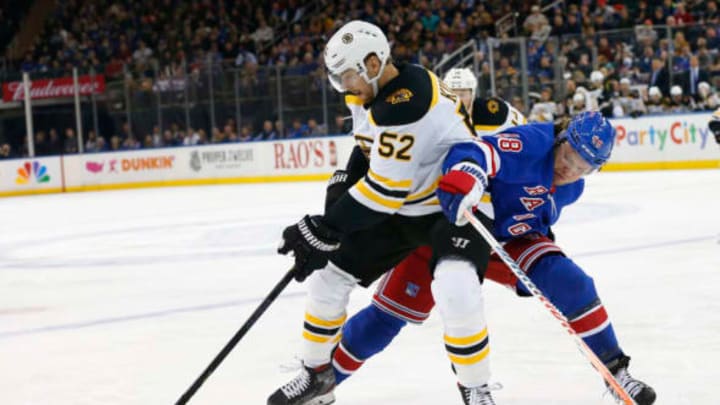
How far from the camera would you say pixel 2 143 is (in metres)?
20.9

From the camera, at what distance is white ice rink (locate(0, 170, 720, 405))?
12.0 feet

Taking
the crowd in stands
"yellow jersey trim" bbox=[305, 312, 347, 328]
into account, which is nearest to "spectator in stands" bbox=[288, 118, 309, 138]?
the crowd in stands

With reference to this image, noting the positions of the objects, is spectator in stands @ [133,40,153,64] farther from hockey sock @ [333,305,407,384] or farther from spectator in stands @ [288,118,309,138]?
hockey sock @ [333,305,407,384]

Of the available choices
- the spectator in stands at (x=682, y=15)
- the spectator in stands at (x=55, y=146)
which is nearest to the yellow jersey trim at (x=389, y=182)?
the spectator in stands at (x=682, y=15)

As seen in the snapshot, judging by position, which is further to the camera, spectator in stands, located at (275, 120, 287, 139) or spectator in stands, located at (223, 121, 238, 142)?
spectator in stands, located at (223, 121, 238, 142)

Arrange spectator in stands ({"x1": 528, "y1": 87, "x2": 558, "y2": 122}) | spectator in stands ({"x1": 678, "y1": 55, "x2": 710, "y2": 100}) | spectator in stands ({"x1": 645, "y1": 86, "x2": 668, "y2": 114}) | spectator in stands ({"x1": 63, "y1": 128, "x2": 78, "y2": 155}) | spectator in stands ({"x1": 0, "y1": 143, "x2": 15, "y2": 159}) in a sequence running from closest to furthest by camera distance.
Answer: spectator in stands ({"x1": 678, "y1": 55, "x2": 710, "y2": 100})
spectator in stands ({"x1": 645, "y1": 86, "x2": 668, "y2": 114})
spectator in stands ({"x1": 528, "y1": 87, "x2": 558, "y2": 122})
spectator in stands ({"x1": 63, "y1": 128, "x2": 78, "y2": 155})
spectator in stands ({"x1": 0, "y1": 143, "x2": 15, "y2": 159})

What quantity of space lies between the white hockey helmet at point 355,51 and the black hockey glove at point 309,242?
403mm

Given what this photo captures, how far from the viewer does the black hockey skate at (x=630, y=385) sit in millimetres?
Answer: 3076

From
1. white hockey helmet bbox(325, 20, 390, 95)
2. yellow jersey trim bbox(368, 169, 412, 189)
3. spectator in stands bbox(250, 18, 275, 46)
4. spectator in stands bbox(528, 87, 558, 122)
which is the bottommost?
spectator in stands bbox(528, 87, 558, 122)

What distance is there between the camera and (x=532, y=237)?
3354 mm

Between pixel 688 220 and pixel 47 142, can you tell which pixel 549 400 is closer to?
pixel 688 220

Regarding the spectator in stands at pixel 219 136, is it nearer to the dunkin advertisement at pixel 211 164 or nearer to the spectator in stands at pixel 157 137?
the dunkin advertisement at pixel 211 164

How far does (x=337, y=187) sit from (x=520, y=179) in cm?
55

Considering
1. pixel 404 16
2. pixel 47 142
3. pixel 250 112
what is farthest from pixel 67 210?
pixel 404 16
